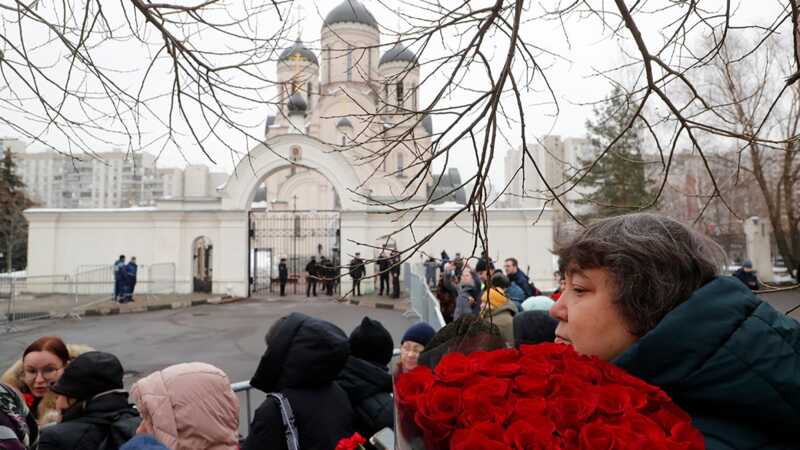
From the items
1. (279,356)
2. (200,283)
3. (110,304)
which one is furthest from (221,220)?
(279,356)

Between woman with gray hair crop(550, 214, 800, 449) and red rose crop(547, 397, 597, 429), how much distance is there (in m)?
0.28

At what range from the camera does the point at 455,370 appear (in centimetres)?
93

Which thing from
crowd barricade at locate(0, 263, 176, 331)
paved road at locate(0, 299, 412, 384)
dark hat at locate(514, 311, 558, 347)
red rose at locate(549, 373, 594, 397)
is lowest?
paved road at locate(0, 299, 412, 384)

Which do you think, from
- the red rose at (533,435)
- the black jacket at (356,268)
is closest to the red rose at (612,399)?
the red rose at (533,435)

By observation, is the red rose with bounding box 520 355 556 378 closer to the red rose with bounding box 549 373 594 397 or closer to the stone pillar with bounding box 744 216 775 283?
the red rose with bounding box 549 373 594 397

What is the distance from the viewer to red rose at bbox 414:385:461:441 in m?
0.82

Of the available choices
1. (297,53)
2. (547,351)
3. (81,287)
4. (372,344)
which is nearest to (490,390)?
(547,351)

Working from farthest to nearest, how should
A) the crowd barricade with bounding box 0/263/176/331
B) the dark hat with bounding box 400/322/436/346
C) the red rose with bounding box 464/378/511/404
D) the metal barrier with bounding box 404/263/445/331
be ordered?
1. the crowd barricade with bounding box 0/263/176/331
2. the metal barrier with bounding box 404/263/445/331
3. the dark hat with bounding box 400/322/436/346
4. the red rose with bounding box 464/378/511/404

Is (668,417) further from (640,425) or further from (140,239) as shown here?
(140,239)

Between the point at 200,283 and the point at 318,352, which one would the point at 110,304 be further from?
the point at 318,352

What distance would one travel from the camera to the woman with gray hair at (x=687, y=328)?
93 cm

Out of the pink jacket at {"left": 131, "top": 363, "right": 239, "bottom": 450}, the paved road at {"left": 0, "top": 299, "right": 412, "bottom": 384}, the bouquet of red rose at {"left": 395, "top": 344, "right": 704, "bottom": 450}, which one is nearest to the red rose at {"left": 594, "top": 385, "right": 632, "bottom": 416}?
the bouquet of red rose at {"left": 395, "top": 344, "right": 704, "bottom": 450}

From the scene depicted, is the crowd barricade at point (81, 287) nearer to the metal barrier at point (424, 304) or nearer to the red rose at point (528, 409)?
the metal barrier at point (424, 304)

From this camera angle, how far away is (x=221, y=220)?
19.5 metres
